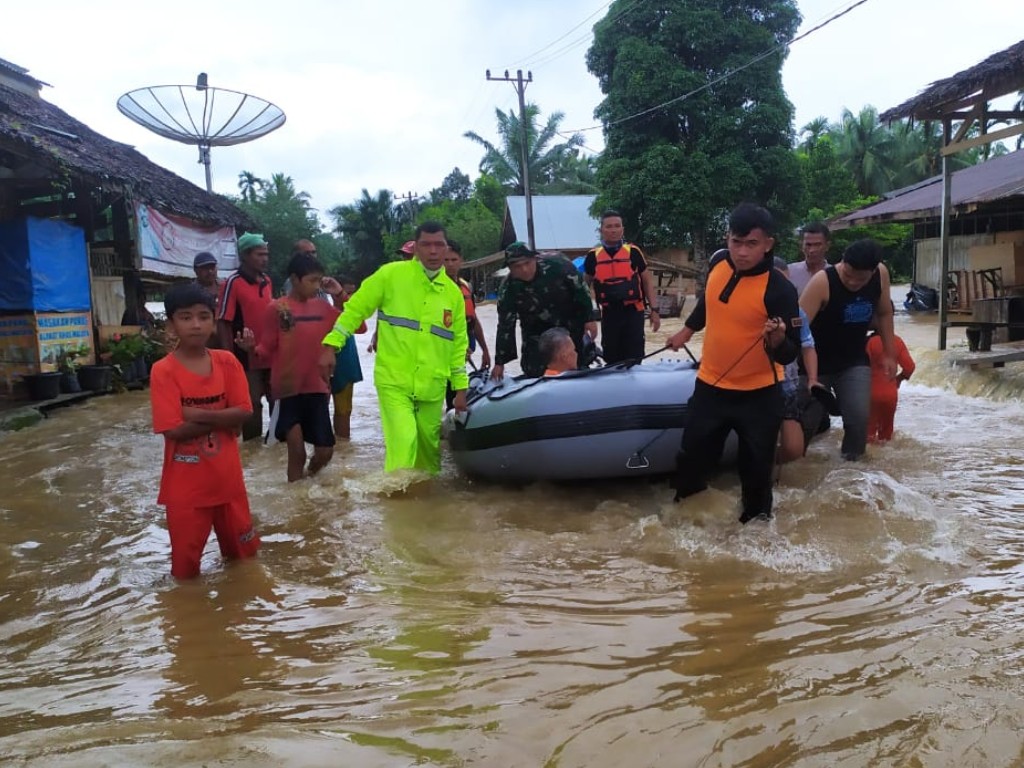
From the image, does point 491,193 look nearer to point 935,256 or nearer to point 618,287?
point 935,256

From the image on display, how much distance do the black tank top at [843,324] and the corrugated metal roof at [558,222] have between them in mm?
26029

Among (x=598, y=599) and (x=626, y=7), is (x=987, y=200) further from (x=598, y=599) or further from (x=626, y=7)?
(x=626, y=7)

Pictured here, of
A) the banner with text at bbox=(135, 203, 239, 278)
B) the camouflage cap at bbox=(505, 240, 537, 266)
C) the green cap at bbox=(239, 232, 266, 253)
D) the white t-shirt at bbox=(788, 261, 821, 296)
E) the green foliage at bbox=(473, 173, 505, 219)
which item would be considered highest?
the green foliage at bbox=(473, 173, 505, 219)

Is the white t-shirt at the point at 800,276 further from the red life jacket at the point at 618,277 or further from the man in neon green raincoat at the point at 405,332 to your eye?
the man in neon green raincoat at the point at 405,332

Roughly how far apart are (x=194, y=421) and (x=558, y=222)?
101 ft

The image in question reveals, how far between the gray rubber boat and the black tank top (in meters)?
0.90

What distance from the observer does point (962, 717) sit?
6.95ft

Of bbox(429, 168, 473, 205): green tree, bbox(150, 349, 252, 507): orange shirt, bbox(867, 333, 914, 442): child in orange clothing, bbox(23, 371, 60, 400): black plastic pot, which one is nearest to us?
bbox(150, 349, 252, 507): orange shirt

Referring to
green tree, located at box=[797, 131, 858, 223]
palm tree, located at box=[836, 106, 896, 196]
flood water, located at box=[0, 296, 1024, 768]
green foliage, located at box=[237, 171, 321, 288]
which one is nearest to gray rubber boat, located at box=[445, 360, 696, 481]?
flood water, located at box=[0, 296, 1024, 768]

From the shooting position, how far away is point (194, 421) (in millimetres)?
3146

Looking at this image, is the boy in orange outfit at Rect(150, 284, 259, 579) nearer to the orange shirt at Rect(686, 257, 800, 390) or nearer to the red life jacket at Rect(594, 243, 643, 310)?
the orange shirt at Rect(686, 257, 800, 390)

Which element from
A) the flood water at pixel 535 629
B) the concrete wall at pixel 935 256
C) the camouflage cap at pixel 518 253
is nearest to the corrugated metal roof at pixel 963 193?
the concrete wall at pixel 935 256

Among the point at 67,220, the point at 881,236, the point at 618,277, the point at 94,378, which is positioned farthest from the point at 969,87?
the point at 881,236

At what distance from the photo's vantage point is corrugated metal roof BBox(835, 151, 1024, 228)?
1224cm
